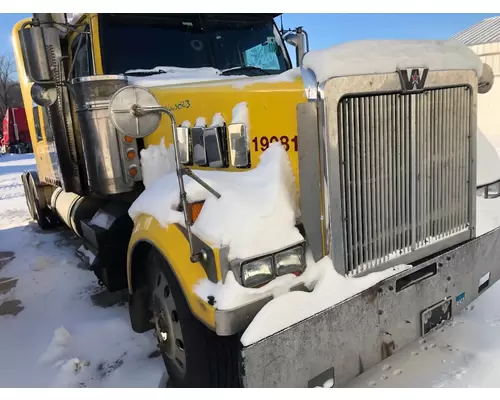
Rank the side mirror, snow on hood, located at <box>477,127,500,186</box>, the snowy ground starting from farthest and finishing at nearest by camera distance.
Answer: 1. the side mirror
2. snow on hood, located at <box>477,127,500,186</box>
3. the snowy ground

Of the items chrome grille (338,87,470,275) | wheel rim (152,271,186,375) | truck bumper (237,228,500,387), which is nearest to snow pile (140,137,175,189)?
wheel rim (152,271,186,375)

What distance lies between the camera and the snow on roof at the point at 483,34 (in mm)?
→ 14438

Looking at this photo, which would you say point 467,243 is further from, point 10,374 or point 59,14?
point 59,14

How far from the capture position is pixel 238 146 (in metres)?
2.70

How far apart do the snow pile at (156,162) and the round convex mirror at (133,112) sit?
2.61ft

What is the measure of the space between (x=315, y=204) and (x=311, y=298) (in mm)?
499

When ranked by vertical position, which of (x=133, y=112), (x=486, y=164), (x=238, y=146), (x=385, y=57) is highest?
(x=385, y=57)

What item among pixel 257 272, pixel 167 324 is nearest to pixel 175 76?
pixel 167 324

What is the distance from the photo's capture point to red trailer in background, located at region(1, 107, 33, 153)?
30.4 m

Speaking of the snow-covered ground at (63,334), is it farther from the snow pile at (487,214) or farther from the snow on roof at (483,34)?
the snow on roof at (483,34)

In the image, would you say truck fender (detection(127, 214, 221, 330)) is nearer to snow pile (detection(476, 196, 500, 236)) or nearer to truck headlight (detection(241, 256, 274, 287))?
truck headlight (detection(241, 256, 274, 287))

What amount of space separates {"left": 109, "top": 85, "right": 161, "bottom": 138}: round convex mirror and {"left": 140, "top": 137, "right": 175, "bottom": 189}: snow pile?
797 millimetres

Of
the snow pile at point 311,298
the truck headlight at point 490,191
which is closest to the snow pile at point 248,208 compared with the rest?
the snow pile at point 311,298

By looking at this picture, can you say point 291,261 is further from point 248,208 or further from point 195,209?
point 195,209
